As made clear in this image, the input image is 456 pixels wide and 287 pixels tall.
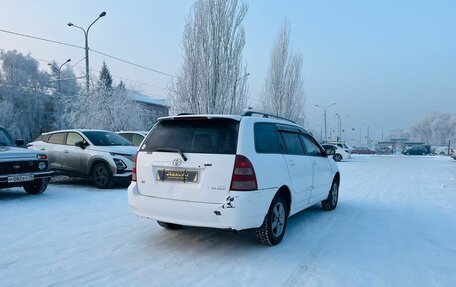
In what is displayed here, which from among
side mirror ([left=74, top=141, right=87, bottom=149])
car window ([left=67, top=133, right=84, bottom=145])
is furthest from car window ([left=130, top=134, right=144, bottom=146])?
side mirror ([left=74, top=141, right=87, bottom=149])

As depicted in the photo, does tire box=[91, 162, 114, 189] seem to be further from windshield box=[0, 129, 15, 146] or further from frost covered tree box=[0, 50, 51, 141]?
frost covered tree box=[0, 50, 51, 141]

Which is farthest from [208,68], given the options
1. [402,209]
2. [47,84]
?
[47,84]

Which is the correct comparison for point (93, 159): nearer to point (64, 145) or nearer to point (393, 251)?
point (64, 145)

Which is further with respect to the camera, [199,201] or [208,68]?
[208,68]

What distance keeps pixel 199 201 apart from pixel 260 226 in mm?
852

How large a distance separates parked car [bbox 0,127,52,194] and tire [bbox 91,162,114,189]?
154 centimetres

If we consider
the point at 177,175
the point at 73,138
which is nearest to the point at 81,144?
the point at 73,138

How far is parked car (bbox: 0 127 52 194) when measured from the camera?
7.83 metres

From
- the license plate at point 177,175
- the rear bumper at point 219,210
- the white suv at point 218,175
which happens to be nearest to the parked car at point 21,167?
the white suv at point 218,175

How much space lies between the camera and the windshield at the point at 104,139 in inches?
421

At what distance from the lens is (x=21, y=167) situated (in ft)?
26.8

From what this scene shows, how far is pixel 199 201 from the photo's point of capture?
4.48 metres

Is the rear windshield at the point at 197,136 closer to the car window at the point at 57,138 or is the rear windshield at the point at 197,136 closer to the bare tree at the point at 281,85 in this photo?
the car window at the point at 57,138

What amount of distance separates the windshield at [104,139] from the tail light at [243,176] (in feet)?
23.6
